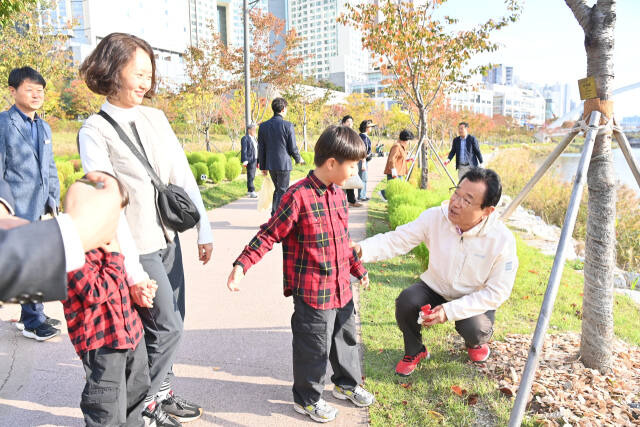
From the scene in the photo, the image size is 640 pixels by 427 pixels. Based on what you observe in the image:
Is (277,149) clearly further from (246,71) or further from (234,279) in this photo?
(246,71)

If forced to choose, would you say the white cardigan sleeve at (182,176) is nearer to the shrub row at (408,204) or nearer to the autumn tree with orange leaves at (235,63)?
the shrub row at (408,204)

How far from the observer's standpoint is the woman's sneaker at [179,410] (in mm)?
2574

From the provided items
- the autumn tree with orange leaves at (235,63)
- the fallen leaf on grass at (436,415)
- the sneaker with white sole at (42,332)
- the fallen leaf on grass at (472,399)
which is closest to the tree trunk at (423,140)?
the fallen leaf on grass at (472,399)

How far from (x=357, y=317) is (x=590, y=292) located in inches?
73.3

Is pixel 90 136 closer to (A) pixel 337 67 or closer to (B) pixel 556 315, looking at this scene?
(B) pixel 556 315

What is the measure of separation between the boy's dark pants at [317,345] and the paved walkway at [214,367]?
21 cm

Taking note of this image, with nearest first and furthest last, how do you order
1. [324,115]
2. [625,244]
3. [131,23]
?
[625,244], [324,115], [131,23]

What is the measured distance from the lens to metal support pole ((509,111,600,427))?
7.04 ft

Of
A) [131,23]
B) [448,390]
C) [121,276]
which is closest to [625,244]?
[448,390]

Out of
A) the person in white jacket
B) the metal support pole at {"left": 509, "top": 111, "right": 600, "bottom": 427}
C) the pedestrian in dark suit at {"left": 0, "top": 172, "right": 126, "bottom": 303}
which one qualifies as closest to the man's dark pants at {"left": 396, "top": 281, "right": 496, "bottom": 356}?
the person in white jacket

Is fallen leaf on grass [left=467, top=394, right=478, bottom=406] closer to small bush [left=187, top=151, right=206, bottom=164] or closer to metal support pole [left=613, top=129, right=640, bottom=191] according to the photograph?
metal support pole [left=613, top=129, right=640, bottom=191]

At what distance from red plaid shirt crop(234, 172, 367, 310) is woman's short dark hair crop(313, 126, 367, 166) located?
17 centimetres

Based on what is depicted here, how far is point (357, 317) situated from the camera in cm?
404

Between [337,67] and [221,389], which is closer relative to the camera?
[221,389]
